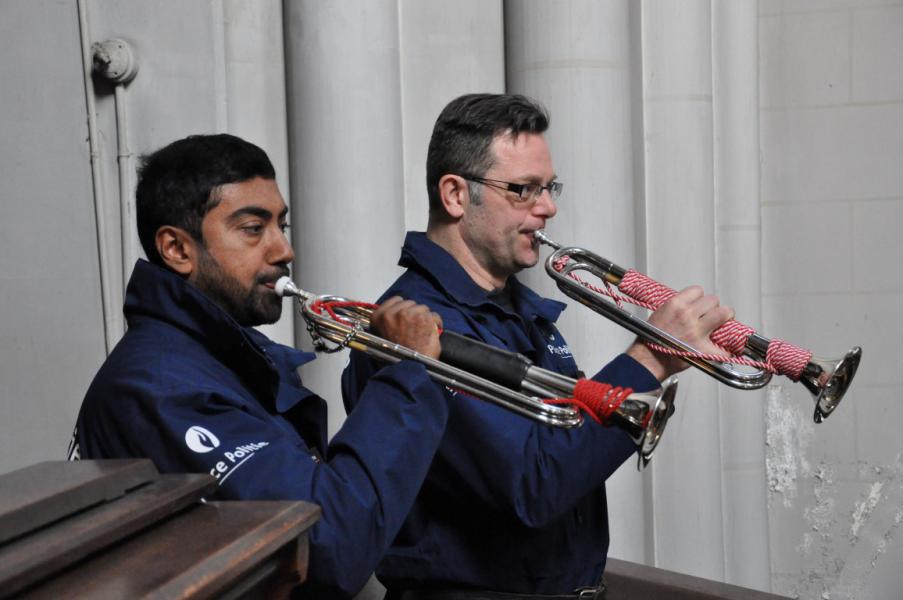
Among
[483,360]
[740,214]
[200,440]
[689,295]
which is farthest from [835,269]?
[200,440]

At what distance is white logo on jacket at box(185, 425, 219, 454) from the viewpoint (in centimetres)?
168

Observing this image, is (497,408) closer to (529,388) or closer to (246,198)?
(529,388)

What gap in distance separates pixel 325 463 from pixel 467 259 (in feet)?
2.60

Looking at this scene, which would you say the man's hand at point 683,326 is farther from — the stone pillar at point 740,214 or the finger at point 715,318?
the stone pillar at point 740,214

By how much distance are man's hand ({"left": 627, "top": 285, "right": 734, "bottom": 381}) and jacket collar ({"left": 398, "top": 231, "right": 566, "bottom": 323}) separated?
0.30m

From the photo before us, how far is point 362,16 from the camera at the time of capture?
3326 millimetres

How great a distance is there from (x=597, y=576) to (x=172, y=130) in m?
1.68

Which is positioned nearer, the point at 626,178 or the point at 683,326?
the point at 683,326

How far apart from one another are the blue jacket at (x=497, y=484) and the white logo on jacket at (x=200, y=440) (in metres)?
0.36

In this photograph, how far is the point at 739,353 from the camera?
2.31 meters

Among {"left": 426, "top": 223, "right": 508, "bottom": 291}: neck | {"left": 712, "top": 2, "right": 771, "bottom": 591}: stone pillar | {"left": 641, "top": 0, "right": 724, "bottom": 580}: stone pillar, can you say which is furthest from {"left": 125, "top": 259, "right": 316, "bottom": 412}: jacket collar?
{"left": 712, "top": 2, "right": 771, "bottom": 591}: stone pillar

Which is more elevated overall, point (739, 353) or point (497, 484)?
point (739, 353)

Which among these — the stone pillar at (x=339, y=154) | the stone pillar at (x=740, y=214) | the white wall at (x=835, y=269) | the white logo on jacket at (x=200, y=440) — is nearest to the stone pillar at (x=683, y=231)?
the stone pillar at (x=740, y=214)

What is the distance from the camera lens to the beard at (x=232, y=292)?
200cm
